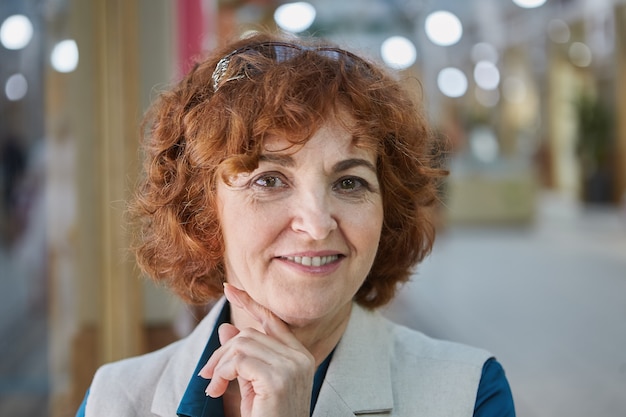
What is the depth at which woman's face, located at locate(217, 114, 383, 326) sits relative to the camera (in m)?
1.19

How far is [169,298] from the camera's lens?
14.4 feet

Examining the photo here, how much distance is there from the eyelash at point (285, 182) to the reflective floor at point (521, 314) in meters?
0.74

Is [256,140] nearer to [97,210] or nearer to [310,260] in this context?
[310,260]

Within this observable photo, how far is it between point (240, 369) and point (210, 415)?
19cm

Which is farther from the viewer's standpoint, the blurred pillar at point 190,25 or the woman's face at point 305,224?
the blurred pillar at point 190,25

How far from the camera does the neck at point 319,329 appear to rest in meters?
1.29

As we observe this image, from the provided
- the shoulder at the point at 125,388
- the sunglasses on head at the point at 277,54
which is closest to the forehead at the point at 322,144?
the sunglasses on head at the point at 277,54

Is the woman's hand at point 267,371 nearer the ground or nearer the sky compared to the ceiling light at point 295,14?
nearer the ground

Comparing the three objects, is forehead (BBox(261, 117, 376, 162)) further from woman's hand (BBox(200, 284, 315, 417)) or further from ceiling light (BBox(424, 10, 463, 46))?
ceiling light (BBox(424, 10, 463, 46))

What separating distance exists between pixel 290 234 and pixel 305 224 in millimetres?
43

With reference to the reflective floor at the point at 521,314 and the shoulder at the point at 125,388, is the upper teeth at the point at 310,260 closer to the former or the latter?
the shoulder at the point at 125,388

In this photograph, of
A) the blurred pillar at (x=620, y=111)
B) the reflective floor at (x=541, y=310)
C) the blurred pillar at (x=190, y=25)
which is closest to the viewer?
the reflective floor at (x=541, y=310)

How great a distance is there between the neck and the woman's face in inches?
1.9

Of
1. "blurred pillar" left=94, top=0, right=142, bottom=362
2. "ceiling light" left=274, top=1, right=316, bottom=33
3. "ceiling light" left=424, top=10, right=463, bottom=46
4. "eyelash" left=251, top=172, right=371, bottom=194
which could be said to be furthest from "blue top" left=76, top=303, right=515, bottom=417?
"ceiling light" left=424, top=10, right=463, bottom=46
